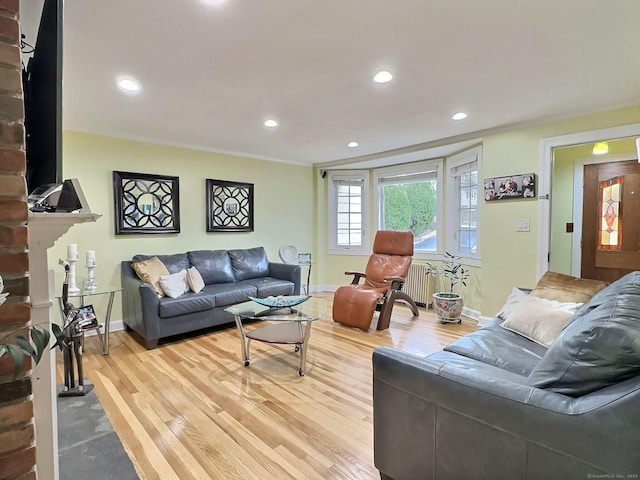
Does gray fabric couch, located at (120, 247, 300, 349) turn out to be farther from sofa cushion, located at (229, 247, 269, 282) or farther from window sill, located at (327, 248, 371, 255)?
window sill, located at (327, 248, 371, 255)

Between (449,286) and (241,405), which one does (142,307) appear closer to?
(241,405)

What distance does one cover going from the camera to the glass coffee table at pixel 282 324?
8.61 feet

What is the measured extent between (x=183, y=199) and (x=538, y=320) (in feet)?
13.0

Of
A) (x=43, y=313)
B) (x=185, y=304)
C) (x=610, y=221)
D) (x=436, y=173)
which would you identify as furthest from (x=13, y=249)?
(x=610, y=221)

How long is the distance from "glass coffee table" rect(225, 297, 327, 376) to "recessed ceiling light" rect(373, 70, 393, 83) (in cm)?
189

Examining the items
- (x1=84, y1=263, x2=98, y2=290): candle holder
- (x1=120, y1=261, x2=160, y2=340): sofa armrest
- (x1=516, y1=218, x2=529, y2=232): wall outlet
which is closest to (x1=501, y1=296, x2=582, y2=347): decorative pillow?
(x1=516, y1=218, x2=529, y2=232): wall outlet

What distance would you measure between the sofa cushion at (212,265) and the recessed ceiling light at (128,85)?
2079 millimetres

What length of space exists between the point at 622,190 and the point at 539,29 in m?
3.61

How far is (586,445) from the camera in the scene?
932mm

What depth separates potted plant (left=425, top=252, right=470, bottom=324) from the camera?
3.91 metres

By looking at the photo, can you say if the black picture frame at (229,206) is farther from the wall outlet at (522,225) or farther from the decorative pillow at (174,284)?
the wall outlet at (522,225)

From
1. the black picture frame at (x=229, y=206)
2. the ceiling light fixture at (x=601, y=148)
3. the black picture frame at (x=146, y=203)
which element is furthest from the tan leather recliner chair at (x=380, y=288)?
the ceiling light fixture at (x=601, y=148)

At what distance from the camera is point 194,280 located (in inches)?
143

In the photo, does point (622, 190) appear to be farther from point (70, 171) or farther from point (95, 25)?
point (70, 171)
